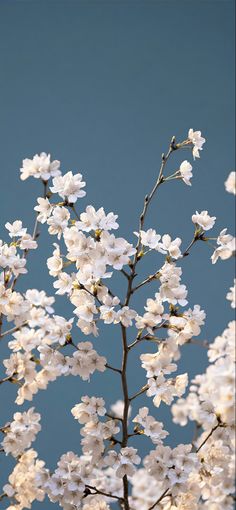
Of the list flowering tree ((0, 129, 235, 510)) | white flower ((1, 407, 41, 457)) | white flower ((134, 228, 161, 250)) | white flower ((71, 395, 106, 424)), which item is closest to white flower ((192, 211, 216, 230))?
Answer: flowering tree ((0, 129, 235, 510))

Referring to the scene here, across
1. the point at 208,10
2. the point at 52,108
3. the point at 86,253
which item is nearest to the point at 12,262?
the point at 86,253

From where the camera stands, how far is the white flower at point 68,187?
1767 millimetres

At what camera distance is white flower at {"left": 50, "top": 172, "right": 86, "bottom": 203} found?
1.77 meters

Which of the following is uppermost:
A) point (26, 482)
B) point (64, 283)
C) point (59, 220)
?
point (59, 220)

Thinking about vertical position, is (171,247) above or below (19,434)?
above

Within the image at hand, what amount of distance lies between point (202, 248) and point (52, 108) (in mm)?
1127

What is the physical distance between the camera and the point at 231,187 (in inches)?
58.7

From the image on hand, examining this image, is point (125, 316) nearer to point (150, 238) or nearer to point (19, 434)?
point (150, 238)

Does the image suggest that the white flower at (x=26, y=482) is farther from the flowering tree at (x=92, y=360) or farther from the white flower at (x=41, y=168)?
the white flower at (x=41, y=168)

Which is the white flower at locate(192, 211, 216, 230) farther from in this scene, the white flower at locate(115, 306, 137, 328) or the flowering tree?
the white flower at locate(115, 306, 137, 328)

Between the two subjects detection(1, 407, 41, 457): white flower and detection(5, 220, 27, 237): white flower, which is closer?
detection(1, 407, 41, 457): white flower

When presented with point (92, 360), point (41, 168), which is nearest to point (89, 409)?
point (92, 360)

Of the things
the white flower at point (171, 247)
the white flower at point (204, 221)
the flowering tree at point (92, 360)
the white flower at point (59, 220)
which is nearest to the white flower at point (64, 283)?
the flowering tree at point (92, 360)

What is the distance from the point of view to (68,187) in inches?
69.4
